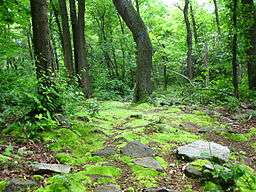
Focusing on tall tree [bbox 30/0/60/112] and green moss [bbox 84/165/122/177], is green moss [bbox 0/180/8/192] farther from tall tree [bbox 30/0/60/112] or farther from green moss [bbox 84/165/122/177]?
tall tree [bbox 30/0/60/112]

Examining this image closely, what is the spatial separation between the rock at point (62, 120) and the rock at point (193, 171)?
2741mm

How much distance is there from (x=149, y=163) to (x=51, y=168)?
1535mm

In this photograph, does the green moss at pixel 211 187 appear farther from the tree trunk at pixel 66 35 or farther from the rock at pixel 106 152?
the tree trunk at pixel 66 35

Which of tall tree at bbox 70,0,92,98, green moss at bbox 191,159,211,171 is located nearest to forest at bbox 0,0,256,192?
green moss at bbox 191,159,211,171

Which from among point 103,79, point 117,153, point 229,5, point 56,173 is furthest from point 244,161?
point 103,79

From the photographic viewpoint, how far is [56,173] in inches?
200

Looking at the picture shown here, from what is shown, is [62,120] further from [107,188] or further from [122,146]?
[107,188]

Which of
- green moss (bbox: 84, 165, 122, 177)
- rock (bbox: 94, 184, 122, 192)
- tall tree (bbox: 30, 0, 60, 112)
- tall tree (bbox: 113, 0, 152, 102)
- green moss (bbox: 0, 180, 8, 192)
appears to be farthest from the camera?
tall tree (bbox: 113, 0, 152, 102)

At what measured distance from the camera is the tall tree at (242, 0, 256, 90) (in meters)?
11.4

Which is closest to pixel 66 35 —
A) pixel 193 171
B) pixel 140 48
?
pixel 140 48

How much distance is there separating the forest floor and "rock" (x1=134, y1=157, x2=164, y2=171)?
3.5 inches

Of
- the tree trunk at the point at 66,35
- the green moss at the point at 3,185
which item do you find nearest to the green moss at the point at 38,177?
the green moss at the point at 3,185

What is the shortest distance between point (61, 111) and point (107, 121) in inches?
67.6

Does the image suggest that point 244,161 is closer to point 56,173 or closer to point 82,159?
point 82,159
